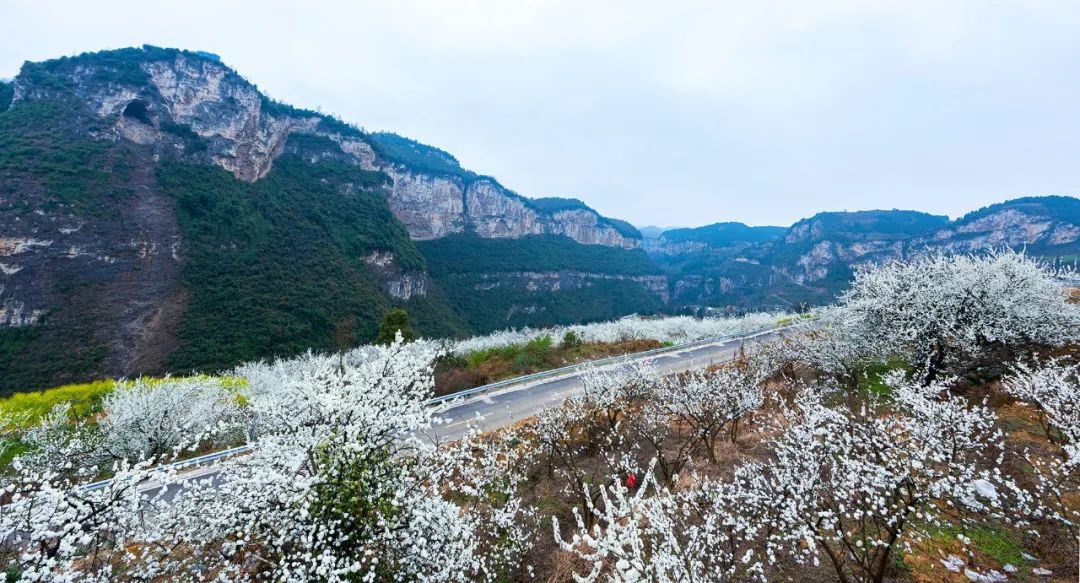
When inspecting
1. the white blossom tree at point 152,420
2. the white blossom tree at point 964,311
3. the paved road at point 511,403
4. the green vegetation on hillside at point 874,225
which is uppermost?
the green vegetation on hillside at point 874,225

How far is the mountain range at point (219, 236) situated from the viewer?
5444cm

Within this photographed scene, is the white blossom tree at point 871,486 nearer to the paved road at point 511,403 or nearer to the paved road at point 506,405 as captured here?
the paved road at point 506,405

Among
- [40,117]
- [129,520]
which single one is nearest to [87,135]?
[40,117]

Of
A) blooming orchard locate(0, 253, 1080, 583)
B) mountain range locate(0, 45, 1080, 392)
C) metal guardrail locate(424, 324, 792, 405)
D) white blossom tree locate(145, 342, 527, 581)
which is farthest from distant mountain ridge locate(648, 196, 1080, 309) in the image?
white blossom tree locate(145, 342, 527, 581)

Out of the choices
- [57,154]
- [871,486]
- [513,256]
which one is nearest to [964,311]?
[871,486]

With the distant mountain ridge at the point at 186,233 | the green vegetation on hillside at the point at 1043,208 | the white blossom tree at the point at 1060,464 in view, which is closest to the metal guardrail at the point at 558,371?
the white blossom tree at the point at 1060,464

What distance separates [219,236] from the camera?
254 ft

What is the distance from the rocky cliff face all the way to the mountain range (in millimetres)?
416

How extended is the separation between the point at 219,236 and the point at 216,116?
40750 millimetres

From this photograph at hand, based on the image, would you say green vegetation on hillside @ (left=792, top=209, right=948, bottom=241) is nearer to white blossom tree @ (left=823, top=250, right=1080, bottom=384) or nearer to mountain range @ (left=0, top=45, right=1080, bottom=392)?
mountain range @ (left=0, top=45, right=1080, bottom=392)

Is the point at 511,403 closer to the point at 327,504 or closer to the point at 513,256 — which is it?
the point at 327,504

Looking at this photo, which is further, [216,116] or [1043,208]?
[1043,208]

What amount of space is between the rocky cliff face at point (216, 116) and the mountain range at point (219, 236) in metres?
0.42

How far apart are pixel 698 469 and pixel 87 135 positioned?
11364cm
